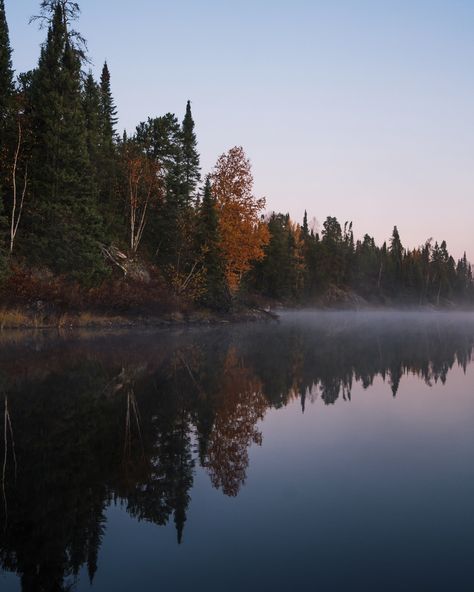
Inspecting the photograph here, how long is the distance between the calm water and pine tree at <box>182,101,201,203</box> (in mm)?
40865

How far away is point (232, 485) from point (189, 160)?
5367 cm

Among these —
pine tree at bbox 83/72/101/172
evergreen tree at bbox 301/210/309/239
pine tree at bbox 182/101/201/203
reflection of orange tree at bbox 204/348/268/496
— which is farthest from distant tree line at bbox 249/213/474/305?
reflection of orange tree at bbox 204/348/268/496

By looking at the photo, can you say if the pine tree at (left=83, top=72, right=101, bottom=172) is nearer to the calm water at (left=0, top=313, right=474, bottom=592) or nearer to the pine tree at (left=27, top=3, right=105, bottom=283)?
the pine tree at (left=27, top=3, right=105, bottom=283)

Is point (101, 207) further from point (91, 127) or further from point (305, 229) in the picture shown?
point (305, 229)

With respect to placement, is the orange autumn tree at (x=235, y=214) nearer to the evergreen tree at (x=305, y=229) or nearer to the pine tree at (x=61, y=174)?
the pine tree at (x=61, y=174)

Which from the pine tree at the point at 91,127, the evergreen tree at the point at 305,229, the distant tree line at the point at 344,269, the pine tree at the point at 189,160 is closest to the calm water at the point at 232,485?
the pine tree at the point at 91,127

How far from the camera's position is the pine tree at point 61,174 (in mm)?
32500

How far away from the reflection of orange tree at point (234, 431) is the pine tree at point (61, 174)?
2208 cm

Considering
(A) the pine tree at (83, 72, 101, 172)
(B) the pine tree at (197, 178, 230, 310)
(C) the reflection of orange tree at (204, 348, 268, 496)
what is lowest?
(C) the reflection of orange tree at (204, 348, 268, 496)

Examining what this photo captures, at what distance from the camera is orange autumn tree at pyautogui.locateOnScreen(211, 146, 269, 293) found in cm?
4650

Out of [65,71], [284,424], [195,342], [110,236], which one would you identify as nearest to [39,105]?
[65,71]

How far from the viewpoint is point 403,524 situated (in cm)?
543

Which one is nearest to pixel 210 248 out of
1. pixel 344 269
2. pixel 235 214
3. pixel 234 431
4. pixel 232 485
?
pixel 235 214

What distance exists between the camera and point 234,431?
360 inches
